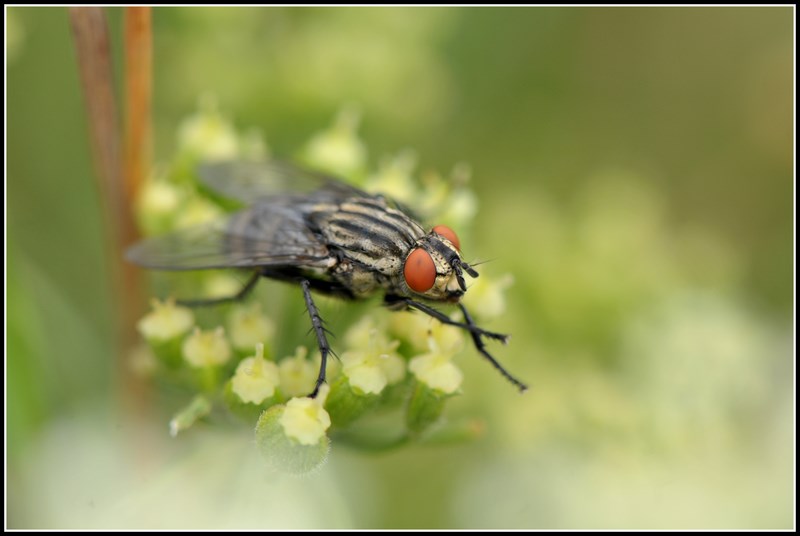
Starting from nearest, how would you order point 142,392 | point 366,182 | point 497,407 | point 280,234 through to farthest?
point 280,234 → point 142,392 → point 366,182 → point 497,407

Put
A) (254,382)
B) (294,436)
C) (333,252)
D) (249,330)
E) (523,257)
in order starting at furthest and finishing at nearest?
(523,257), (333,252), (249,330), (254,382), (294,436)

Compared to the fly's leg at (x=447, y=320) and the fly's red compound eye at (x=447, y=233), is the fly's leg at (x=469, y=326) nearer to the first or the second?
the fly's leg at (x=447, y=320)

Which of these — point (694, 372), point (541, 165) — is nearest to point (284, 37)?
point (541, 165)

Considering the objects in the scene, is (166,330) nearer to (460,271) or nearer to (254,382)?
(254,382)

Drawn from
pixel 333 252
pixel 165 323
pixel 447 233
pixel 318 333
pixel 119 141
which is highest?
pixel 119 141

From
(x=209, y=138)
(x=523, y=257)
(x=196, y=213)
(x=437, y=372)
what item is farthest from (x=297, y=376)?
(x=523, y=257)

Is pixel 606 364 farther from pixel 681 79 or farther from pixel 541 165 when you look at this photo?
pixel 681 79

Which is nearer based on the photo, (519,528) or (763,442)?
(519,528)
